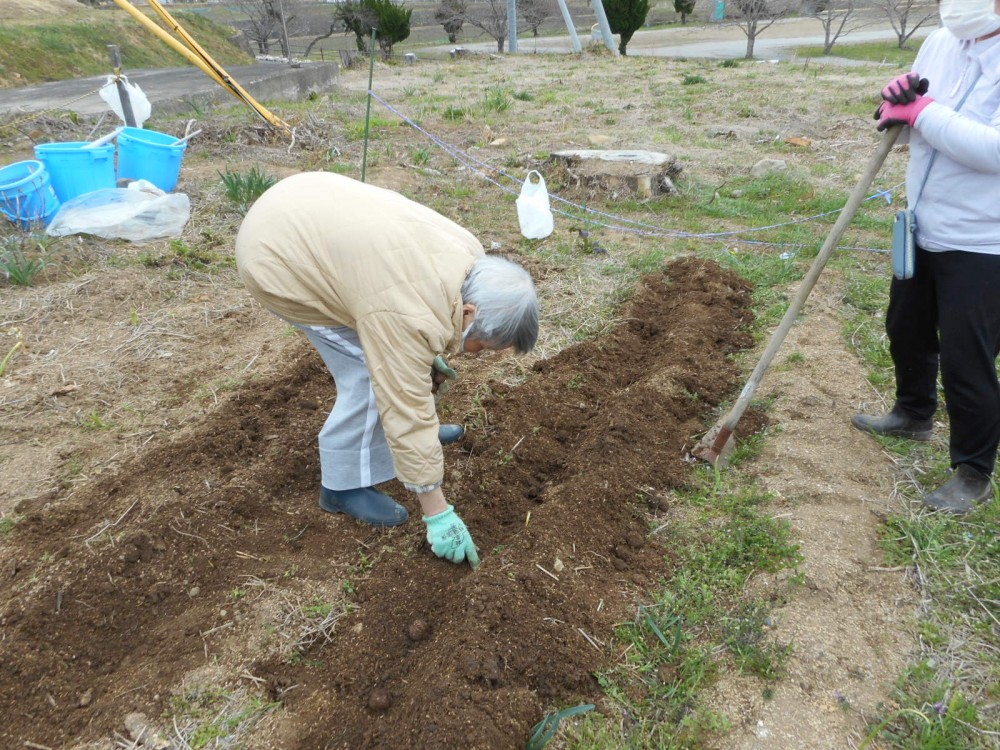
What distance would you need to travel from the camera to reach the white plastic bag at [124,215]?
467 centimetres

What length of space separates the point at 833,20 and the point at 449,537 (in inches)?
1051

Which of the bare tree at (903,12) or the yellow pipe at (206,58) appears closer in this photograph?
the yellow pipe at (206,58)

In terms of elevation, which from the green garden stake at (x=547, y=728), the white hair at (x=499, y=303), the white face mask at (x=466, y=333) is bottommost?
the green garden stake at (x=547, y=728)

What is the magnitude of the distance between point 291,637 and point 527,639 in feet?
2.47

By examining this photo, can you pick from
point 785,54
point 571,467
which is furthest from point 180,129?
point 785,54

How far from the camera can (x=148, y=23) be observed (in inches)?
223

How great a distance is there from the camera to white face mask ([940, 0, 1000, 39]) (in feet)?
6.16

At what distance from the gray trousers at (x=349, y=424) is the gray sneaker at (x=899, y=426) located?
6.65ft

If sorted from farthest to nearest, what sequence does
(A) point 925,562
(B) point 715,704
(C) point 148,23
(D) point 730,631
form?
1. (C) point 148,23
2. (A) point 925,562
3. (D) point 730,631
4. (B) point 715,704

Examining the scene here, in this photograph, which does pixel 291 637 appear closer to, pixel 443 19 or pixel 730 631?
pixel 730 631

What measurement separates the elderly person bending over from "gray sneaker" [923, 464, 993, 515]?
1636mm

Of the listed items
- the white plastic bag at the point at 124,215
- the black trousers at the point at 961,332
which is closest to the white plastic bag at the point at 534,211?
the white plastic bag at the point at 124,215

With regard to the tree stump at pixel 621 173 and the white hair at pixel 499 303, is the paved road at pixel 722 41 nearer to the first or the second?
the tree stump at pixel 621 173

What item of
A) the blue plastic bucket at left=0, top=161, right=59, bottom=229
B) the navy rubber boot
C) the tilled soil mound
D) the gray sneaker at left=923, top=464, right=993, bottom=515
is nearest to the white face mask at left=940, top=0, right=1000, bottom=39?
the gray sneaker at left=923, top=464, right=993, bottom=515
